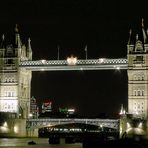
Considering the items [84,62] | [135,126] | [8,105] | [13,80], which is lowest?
[135,126]

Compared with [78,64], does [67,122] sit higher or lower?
lower

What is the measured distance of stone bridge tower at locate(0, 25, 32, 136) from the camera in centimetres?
11062

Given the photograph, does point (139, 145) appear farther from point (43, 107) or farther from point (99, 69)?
point (43, 107)

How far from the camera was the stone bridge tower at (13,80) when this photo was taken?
11062 cm

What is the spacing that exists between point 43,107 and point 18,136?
36857 millimetres

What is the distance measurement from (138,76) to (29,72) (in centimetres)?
1919

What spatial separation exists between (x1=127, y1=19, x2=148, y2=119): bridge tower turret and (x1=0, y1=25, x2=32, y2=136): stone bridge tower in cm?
1764

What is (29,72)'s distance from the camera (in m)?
115

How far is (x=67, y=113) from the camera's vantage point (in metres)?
132

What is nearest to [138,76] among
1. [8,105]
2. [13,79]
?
[13,79]

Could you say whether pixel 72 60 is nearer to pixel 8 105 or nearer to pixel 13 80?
pixel 13 80

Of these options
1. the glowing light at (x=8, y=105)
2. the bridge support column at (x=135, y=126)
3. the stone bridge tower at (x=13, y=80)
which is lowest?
the bridge support column at (x=135, y=126)

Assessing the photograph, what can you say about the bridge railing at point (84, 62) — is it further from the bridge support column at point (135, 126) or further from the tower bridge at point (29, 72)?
the bridge support column at point (135, 126)

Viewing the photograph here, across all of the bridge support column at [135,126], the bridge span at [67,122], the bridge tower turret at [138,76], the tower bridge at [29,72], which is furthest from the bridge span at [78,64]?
the bridge support column at [135,126]
